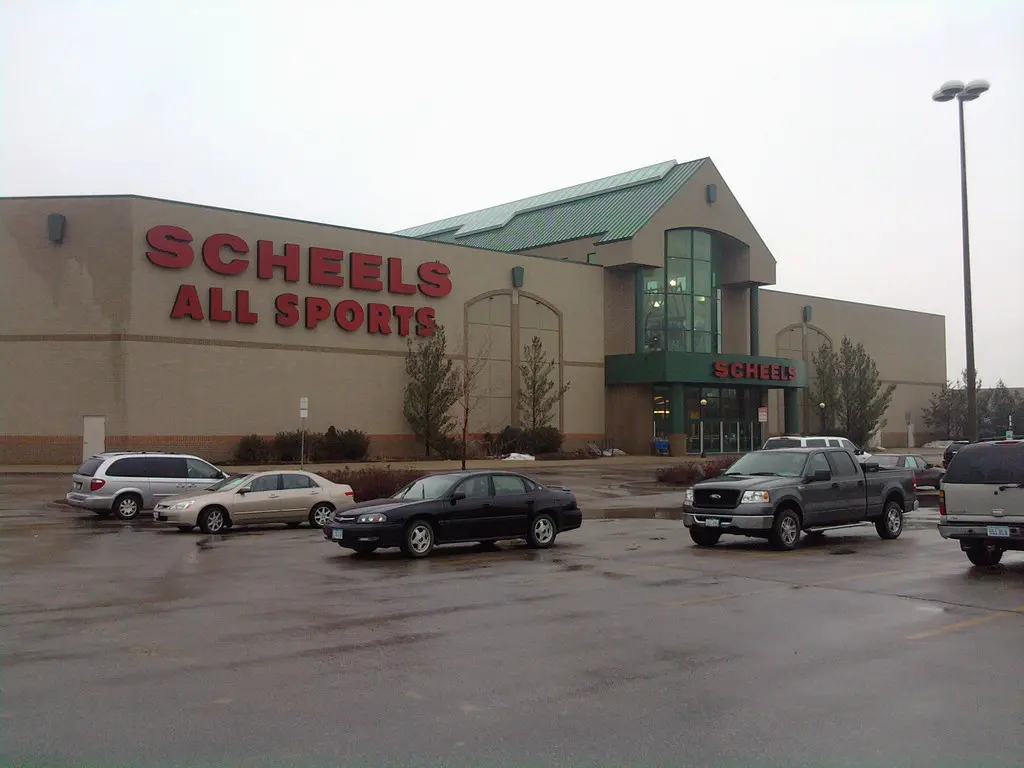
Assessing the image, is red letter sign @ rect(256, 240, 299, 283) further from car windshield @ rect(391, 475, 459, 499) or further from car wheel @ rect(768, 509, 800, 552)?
car wheel @ rect(768, 509, 800, 552)

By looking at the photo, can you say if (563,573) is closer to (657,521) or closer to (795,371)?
(657,521)

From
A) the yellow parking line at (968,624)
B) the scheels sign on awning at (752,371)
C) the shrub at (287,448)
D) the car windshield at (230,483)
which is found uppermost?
the scheels sign on awning at (752,371)

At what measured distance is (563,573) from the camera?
45.5 ft

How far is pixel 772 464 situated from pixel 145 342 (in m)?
30.8

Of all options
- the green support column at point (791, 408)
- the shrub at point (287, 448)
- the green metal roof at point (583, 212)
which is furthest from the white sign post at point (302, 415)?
the green support column at point (791, 408)

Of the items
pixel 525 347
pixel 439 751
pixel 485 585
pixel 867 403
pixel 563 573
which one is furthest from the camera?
pixel 867 403

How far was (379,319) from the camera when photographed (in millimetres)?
47500

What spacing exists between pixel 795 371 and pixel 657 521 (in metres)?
43.1

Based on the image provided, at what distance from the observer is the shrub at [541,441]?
51.4 metres

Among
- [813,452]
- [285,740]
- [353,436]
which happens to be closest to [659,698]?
[285,740]

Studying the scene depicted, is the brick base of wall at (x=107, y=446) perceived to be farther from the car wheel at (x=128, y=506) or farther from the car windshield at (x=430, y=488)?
the car windshield at (x=430, y=488)

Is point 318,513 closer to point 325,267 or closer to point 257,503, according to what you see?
point 257,503

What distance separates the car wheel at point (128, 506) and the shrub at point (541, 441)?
97.0 ft

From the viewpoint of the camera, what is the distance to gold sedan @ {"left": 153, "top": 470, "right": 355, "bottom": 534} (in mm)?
20062
